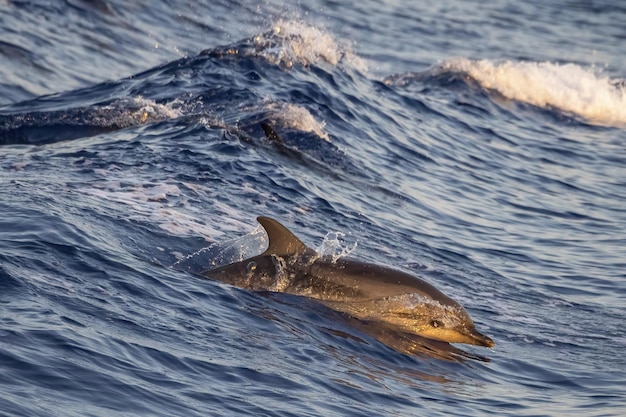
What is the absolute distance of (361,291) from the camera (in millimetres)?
11539

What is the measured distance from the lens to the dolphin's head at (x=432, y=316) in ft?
37.9

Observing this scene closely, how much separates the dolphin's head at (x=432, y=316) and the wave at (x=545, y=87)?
652 inches

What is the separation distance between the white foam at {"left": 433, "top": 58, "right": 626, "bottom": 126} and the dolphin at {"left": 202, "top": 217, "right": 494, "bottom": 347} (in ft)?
56.9

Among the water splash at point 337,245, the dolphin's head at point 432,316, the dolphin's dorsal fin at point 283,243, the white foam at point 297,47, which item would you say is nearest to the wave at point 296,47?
the white foam at point 297,47

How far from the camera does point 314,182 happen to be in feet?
54.8

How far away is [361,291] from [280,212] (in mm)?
3614

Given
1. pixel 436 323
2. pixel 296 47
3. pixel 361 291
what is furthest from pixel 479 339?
pixel 296 47

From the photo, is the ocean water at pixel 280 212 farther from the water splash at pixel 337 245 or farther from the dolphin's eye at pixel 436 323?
the dolphin's eye at pixel 436 323

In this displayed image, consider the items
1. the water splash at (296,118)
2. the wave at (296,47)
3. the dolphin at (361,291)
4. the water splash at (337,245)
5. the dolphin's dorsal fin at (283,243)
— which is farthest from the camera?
the wave at (296,47)

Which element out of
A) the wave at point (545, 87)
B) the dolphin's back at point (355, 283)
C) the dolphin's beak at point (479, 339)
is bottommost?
the dolphin's beak at point (479, 339)

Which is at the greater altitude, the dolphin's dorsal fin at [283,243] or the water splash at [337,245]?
the dolphin's dorsal fin at [283,243]

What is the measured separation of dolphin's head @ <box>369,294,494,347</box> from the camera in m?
11.5

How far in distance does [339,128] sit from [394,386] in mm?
10859

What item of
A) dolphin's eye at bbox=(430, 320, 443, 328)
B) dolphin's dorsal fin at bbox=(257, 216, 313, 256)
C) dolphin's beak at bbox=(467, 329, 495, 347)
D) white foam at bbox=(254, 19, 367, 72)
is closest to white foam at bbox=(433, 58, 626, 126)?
white foam at bbox=(254, 19, 367, 72)
